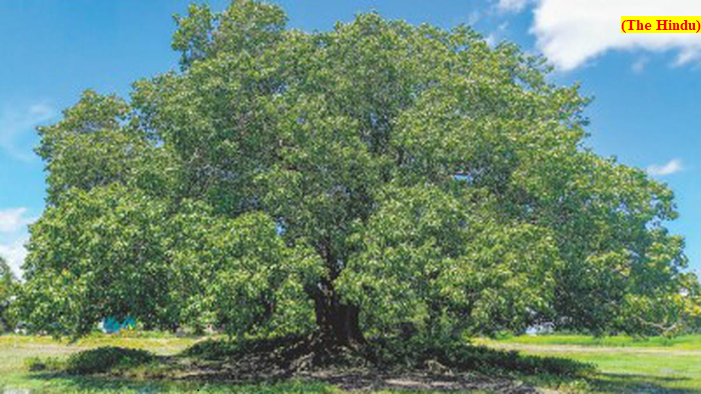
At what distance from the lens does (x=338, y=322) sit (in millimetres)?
30359

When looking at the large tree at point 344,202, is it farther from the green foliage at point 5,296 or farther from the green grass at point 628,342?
the green grass at point 628,342

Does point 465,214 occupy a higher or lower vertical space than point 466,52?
lower

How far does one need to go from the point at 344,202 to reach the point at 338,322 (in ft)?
29.4

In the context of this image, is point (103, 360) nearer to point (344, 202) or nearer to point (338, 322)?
point (338, 322)

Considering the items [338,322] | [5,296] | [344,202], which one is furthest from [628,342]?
[5,296]

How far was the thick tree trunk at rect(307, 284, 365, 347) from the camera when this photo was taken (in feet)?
98.7

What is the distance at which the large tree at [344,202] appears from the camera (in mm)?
19969

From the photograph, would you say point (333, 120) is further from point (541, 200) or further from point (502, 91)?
point (541, 200)

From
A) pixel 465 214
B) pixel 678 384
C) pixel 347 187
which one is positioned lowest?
pixel 678 384

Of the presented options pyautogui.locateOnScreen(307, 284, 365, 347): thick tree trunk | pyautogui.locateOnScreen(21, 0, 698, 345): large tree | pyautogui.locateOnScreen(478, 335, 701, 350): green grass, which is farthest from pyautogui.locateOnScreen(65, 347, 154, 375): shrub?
pyautogui.locateOnScreen(478, 335, 701, 350): green grass

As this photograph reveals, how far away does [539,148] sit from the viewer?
21906mm

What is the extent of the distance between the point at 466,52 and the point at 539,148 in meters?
8.00

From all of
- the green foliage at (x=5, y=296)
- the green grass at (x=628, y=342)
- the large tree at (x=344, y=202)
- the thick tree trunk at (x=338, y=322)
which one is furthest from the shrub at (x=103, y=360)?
the green grass at (x=628, y=342)

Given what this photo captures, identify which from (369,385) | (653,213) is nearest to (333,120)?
(369,385)
